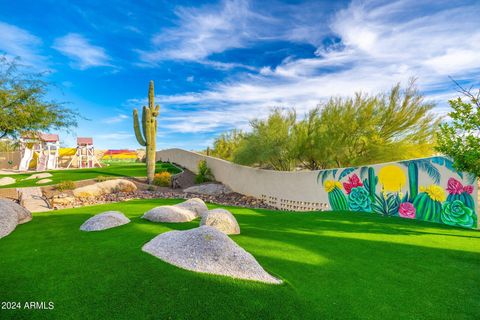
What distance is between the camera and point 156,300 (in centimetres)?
281

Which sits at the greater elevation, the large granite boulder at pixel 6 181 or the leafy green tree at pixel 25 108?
the leafy green tree at pixel 25 108

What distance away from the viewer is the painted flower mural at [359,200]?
9062 millimetres

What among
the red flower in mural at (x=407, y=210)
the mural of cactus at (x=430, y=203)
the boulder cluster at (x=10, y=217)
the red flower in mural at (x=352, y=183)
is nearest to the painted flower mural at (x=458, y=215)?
the mural of cactus at (x=430, y=203)

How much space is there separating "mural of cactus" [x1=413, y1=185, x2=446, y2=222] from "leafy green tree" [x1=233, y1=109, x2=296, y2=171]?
6727mm

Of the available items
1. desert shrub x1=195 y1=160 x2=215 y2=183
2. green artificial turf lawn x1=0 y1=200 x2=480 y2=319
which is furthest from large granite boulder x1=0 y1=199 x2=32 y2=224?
desert shrub x1=195 y1=160 x2=215 y2=183

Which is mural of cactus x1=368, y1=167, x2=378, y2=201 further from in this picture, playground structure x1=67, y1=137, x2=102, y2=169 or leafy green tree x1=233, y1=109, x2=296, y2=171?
playground structure x1=67, y1=137, x2=102, y2=169

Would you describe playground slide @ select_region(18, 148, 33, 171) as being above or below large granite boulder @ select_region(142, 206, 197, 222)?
above

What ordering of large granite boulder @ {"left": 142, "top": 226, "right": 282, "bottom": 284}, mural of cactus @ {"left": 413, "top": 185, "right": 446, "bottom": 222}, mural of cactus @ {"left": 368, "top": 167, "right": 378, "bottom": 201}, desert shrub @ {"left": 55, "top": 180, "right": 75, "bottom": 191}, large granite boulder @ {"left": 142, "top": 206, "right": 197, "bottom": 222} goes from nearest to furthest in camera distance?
large granite boulder @ {"left": 142, "top": 226, "right": 282, "bottom": 284} → large granite boulder @ {"left": 142, "top": 206, "right": 197, "bottom": 222} → mural of cactus @ {"left": 413, "top": 185, "right": 446, "bottom": 222} → mural of cactus @ {"left": 368, "top": 167, "right": 378, "bottom": 201} → desert shrub @ {"left": 55, "top": 180, "right": 75, "bottom": 191}

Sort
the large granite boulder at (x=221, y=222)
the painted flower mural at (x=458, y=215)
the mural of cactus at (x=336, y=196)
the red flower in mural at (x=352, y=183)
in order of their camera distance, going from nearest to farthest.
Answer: the large granite boulder at (x=221, y=222) → the painted flower mural at (x=458, y=215) → the red flower in mural at (x=352, y=183) → the mural of cactus at (x=336, y=196)

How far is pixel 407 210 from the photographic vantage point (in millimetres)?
8008

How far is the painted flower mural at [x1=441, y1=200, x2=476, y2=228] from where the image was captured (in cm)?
672

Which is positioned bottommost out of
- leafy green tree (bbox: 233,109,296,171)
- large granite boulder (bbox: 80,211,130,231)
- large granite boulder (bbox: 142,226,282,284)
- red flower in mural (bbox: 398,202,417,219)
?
large granite boulder (bbox: 80,211,130,231)

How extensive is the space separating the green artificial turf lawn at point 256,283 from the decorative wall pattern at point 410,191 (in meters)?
1.55

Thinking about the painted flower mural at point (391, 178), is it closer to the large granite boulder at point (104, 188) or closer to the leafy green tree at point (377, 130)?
the leafy green tree at point (377, 130)
